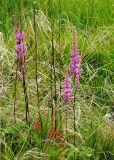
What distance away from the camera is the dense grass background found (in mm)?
3301

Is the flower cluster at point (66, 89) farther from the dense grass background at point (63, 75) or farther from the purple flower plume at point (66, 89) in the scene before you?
the dense grass background at point (63, 75)

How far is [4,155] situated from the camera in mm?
3156

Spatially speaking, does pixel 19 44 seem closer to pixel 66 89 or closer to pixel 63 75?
pixel 66 89

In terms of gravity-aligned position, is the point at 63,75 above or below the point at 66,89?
below

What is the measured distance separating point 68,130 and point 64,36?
1774 mm

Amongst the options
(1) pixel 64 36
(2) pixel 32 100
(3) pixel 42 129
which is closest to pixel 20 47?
(3) pixel 42 129

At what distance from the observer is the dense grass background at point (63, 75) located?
3301 mm

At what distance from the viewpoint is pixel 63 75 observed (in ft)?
13.8

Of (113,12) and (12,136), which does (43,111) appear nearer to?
(12,136)

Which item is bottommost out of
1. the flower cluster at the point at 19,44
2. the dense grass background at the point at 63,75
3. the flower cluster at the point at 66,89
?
the dense grass background at the point at 63,75

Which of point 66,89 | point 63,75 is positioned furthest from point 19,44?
point 63,75

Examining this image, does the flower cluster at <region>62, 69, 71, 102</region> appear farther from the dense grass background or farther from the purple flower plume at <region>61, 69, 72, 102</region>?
the dense grass background

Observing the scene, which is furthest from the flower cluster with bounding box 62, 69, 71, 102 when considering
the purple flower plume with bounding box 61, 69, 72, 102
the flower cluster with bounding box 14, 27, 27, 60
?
the flower cluster with bounding box 14, 27, 27, 60

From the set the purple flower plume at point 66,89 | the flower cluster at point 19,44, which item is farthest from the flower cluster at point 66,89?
the flower cluster at point 19,44
